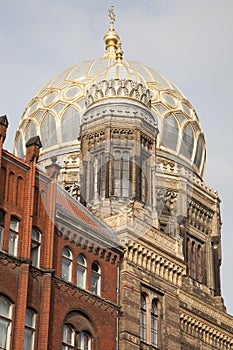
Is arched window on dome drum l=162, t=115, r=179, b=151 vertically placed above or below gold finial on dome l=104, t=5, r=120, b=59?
below

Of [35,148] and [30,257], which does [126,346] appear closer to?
[30,257]

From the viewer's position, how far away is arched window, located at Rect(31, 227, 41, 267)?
36.3m

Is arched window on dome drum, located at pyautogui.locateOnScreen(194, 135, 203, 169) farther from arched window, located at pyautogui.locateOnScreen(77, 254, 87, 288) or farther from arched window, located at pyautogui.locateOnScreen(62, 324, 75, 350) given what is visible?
arched window, located at pyautogui.locateOnScreen(62, 324, 75, 350)

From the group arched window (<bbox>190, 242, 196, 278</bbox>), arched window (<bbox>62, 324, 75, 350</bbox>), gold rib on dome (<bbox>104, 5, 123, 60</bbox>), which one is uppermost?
gold rib on dome (<bbox>104, 5, 123, 60</bbox>)

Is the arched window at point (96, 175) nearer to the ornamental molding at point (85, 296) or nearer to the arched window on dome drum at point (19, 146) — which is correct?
the ornamental molding at point (85, 296)

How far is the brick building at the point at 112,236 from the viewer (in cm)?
3572

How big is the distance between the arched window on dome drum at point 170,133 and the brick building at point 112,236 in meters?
0.10

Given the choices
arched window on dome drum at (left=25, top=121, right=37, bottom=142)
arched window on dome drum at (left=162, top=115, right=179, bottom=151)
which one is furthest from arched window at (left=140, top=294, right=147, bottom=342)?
arched window on dome drum at (left=25, top=121, right=37, bottom=142)

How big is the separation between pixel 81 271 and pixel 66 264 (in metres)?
1.04

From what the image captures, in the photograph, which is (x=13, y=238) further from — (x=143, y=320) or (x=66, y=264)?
(x=143, y=320)

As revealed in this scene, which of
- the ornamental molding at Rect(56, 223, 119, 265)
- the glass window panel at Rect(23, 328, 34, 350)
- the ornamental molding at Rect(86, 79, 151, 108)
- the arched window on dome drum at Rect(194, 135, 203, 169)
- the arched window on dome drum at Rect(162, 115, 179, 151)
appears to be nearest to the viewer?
the glass window panel at Rect(23, 328, 34, 350)

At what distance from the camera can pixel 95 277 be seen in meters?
39.6

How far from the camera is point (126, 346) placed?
127ft

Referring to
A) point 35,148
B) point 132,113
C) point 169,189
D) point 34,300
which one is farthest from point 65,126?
point 34,300
